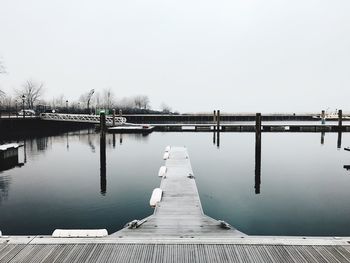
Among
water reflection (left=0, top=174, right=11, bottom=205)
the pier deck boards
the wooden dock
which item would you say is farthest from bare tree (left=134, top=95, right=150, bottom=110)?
the pier deck boards

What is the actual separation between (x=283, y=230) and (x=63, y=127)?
52.2m

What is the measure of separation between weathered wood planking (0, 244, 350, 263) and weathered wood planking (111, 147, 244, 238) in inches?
41.1

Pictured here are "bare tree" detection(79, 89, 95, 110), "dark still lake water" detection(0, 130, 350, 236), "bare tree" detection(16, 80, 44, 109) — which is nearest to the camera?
"dark still lake water" detection(0, 130, 350, 236)

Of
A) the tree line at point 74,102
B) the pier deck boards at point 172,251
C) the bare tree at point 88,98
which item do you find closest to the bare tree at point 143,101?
the tree line at point 74,102

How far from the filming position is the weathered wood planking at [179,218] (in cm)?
779

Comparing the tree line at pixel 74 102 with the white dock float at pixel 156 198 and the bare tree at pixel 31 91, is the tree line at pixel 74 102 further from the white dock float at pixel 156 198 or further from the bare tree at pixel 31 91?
the white dock float at pixel 156 198

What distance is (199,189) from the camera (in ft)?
53.5

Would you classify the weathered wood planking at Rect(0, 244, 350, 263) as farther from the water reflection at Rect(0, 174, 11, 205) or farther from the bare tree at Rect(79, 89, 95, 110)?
the bare tree at Rect(79, 89, 95, 110)

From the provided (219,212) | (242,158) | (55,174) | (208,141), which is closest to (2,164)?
(55,174)

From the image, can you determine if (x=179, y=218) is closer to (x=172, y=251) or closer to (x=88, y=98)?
(x=172, y=251)

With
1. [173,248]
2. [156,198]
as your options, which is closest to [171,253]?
[173,248]

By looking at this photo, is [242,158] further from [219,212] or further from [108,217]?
[108,217]

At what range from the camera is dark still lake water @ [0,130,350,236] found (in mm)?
11312

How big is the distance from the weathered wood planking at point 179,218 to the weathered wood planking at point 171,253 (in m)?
1.04
